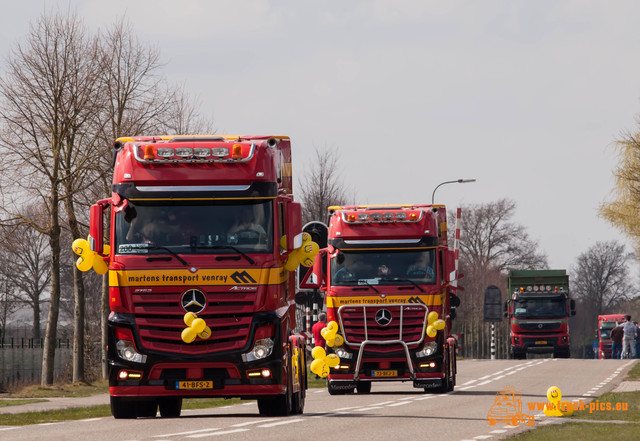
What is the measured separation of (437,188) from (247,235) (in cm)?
3572

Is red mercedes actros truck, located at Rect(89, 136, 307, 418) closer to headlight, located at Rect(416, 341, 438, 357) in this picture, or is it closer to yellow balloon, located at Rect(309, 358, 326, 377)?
yellow balloon, located at Rect(309, 358, 326, 377)

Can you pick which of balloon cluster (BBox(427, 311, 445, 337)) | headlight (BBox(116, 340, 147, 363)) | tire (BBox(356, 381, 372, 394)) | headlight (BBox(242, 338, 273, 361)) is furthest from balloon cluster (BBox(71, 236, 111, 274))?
tire (BBox(356, 381, 372, 394))

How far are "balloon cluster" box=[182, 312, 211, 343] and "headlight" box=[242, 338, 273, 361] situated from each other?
63cm

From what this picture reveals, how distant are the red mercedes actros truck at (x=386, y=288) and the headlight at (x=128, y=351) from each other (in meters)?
9.09

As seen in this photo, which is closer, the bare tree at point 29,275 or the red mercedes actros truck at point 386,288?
the red mercedes actros truck at point 386,288

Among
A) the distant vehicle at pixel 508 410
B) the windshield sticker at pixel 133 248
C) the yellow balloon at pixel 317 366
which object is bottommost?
the distant vehicle at pixel 508 410

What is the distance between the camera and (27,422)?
16.8 meters

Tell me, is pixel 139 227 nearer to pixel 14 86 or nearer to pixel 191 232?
pixel 191 232

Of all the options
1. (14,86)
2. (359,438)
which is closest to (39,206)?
(14,86)

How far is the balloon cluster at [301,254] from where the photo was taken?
1565 centimetres

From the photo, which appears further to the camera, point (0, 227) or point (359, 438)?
point (0, 227)

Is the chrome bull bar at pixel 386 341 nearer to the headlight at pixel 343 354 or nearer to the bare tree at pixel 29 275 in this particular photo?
the headlight at pixel 343 354

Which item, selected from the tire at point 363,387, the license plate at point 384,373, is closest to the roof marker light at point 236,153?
the license plate at point 384,373

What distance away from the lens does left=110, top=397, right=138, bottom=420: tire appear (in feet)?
51.8
